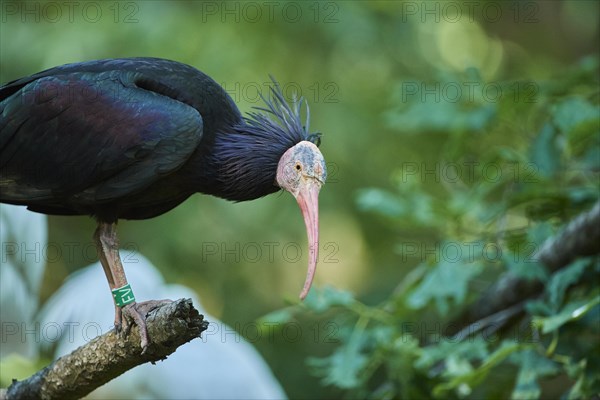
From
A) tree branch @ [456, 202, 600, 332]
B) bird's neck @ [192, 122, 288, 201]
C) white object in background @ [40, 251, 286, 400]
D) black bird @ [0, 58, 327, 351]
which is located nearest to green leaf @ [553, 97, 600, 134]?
tree branch @ [456, 202, 600, 332]

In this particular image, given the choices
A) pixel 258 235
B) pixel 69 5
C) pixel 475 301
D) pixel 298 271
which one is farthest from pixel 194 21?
pixel 475 301

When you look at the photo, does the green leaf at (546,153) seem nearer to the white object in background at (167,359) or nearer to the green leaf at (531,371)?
the green leaf at (531,371)

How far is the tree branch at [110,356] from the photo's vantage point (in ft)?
14.2

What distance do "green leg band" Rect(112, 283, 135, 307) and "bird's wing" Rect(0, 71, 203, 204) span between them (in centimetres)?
50

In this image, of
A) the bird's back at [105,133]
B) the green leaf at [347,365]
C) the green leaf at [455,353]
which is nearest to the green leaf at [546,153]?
the green leaf at [455,353]

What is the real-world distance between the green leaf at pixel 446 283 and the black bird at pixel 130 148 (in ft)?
4.32

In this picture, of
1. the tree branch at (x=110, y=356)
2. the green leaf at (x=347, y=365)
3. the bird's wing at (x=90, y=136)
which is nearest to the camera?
the tree branch at (x=110, y=356)

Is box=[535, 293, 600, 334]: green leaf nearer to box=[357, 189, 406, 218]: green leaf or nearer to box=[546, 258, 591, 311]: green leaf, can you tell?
box=[546, 258, 591, 311]: green leaf

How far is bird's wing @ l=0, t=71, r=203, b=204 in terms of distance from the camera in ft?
16.8

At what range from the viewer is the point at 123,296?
197 inches

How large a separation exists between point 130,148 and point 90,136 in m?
0.28

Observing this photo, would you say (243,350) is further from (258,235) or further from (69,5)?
(69,5)

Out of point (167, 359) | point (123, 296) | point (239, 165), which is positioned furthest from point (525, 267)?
point (167, 359)

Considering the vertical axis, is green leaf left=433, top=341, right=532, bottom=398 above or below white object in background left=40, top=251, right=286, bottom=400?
below
